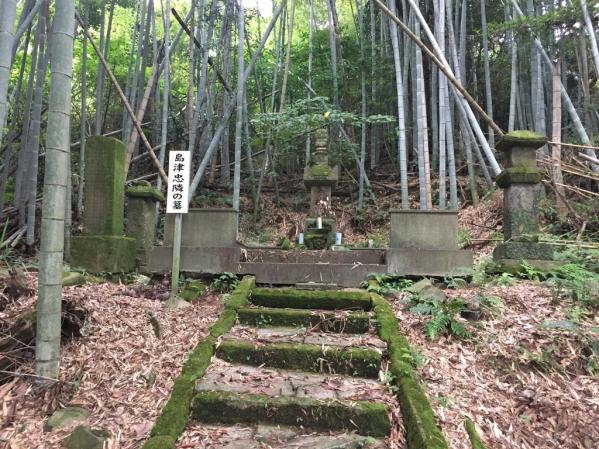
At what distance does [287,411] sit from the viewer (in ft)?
7.84

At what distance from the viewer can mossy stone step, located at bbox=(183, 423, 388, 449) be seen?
2182mm

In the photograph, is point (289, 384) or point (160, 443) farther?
point (289, 384)

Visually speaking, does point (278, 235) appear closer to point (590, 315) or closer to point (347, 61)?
point (347, 61)

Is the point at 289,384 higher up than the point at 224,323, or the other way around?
the point at 224,323

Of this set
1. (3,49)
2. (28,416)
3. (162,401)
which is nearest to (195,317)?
(162,401)

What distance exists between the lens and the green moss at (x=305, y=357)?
111 inches

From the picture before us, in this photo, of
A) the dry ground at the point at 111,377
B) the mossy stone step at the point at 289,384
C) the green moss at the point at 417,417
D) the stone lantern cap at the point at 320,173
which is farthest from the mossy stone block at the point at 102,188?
the green moss at the point at 417,417

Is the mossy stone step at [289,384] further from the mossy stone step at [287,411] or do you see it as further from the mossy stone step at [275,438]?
the mossy stone step at [275,438]

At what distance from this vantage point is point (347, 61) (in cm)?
1002

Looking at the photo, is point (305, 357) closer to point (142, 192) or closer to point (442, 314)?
point (442, 314)

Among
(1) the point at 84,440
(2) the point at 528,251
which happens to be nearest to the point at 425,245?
(2) the point at 528,251

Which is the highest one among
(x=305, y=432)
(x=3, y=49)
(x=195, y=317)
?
(x=3, y=49)

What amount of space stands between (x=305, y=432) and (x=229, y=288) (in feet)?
7.95

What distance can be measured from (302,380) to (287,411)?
0.36 meters
